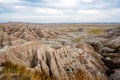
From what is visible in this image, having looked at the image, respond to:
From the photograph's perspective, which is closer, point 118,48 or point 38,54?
point 38,54

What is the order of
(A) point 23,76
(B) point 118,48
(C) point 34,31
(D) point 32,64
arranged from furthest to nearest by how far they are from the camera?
1. (C) point 34,31
2. (B) point 118,48
3. (D) point 32,64
4. (A) point 23,76

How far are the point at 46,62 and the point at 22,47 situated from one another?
16.3 feet

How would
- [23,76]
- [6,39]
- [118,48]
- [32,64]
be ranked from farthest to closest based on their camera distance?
1. [118,48]
2. [6,39]
3. [32,64]
4. [23,76]

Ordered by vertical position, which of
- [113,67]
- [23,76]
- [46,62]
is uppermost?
[23,76]

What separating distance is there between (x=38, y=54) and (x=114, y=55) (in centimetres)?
2758

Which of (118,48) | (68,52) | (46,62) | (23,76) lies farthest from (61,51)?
(118,48)

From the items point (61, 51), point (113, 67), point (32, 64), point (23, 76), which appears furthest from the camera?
point (113, 67)

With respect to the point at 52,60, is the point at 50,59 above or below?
above

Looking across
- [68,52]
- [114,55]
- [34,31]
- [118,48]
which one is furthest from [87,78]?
[34,31]

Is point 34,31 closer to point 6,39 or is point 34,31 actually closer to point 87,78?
point 6,39

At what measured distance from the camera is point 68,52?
45.3 m

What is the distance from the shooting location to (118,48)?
70.6m

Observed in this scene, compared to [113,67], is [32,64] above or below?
above

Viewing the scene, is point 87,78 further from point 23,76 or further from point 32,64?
point 23,76
